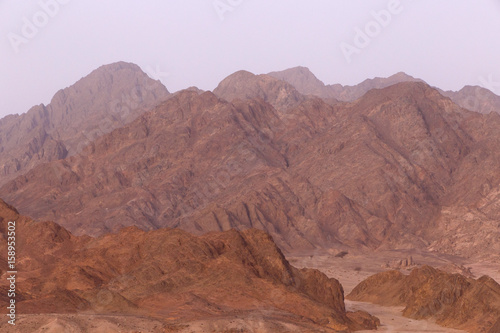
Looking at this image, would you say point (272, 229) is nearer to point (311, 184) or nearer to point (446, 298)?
point (311, 184)

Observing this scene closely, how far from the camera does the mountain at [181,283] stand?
2088 inches

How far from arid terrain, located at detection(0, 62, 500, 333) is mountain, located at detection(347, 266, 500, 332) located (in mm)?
199

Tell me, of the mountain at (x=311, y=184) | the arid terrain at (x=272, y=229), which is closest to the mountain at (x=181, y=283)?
the arid terrain at (x=272, y=229)

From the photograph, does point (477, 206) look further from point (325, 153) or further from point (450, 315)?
point (450, 315)

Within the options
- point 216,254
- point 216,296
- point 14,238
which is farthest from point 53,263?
point 216,296

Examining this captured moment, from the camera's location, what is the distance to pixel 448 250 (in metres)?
144

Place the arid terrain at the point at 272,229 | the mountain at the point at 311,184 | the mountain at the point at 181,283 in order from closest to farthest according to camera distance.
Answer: the mountain at the point at 181,283, the arid terrain at the point at 272,229, the mountain at the point at 311,184

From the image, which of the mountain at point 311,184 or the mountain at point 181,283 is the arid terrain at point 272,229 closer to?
the mountain at point 181,283

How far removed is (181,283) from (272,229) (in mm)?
96470

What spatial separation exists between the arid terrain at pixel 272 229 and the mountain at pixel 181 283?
0.18 meters

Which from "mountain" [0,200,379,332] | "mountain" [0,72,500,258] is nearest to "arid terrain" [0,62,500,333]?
"mountain" [0,200,379,332]

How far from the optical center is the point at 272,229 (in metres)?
156

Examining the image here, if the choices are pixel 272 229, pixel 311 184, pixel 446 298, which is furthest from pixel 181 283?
pixel 311 184

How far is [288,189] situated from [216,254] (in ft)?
344
